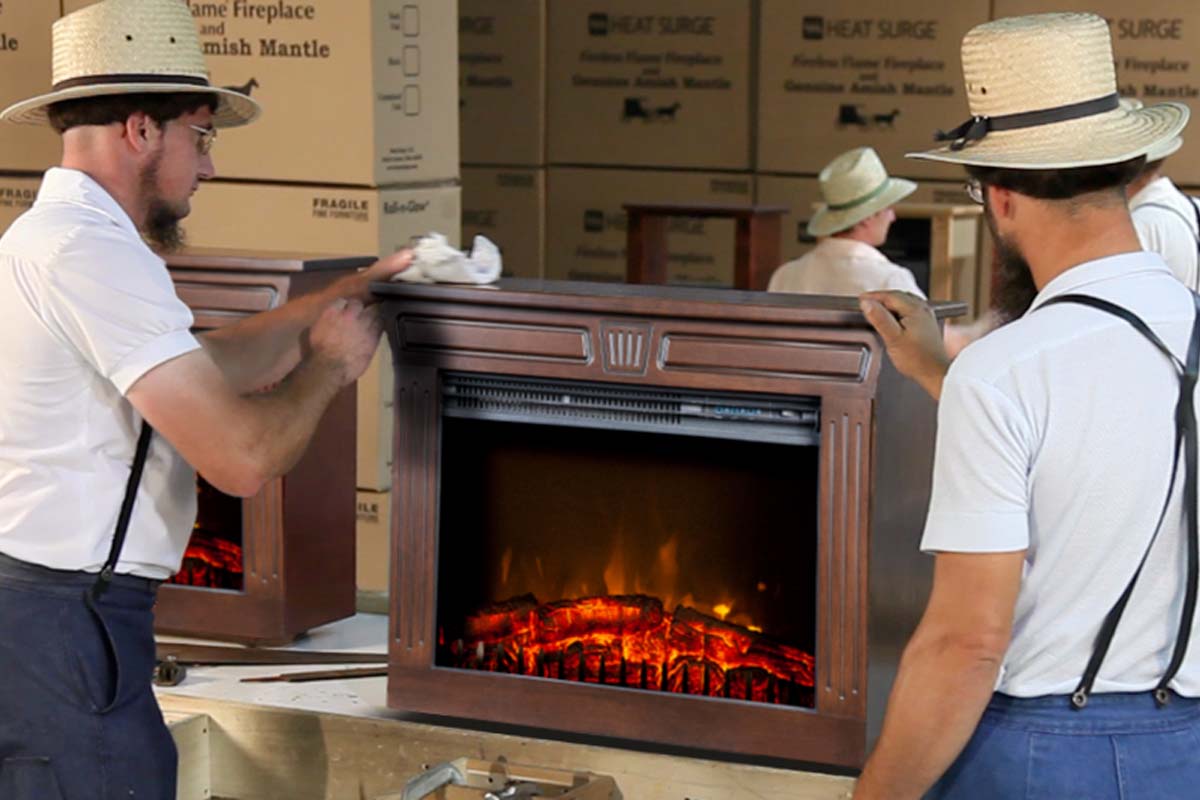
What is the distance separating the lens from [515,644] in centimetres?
301

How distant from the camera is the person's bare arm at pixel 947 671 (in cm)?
195

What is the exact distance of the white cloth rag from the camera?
9.52 ft

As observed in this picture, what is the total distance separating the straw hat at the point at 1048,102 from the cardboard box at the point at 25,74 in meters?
3.50

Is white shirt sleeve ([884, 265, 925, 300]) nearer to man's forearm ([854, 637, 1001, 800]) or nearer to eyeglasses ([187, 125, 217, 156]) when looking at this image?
eyeglasses ([187, 125, 217, 156])

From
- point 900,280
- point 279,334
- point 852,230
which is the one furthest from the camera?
point 852,230

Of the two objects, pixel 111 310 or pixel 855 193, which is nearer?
pixel 111 310

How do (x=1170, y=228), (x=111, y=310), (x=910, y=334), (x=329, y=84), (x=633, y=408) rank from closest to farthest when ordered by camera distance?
(x=111, y=310) → (x=910, y=334) → (x=633, y=408) → (x=1170, y=228) → (x=329, y=84)

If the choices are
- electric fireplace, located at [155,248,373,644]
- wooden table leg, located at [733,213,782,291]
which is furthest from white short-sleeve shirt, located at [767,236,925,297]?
electric fireplace, located at [155,248,373,644]

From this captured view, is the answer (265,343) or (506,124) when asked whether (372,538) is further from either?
(506,124)

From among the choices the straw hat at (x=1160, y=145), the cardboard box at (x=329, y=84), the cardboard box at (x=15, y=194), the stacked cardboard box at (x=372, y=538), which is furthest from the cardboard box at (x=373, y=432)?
the straw hat at (x=1160, y=145)

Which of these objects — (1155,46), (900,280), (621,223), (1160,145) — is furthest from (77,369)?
(621,223)

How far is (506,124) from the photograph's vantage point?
7281 mm

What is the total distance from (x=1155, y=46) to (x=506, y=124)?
2540mm

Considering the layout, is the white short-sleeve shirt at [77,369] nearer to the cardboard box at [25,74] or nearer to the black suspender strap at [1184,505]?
the black suspender strap at [1184,505]
